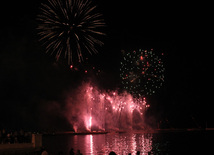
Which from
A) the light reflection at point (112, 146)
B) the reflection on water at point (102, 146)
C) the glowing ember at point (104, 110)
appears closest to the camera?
the light reflection at point (112, 146)

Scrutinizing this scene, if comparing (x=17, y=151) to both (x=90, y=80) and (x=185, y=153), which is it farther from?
(x=90, y=80)

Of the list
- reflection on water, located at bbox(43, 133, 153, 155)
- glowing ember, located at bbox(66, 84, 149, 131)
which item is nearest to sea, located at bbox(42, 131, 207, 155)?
reflection on water, located at bbox(43, 133, 153, 155)

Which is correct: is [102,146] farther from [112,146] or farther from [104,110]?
[104,110]

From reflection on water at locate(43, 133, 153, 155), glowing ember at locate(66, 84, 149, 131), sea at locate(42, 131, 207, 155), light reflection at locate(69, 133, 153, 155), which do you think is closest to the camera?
light reflection at locate(69, 133, 153, 155)

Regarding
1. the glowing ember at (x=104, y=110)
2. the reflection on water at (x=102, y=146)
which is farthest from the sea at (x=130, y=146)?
the glowing ember at (x=104, y=110)

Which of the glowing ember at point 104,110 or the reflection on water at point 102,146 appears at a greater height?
the glowing ember at point 104,110

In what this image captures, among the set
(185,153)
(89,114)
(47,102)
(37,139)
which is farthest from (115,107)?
(37,139)

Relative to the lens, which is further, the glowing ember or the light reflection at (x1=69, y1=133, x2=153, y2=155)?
the glowing ember

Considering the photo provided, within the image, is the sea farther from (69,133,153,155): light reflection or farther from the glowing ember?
the glowing ember

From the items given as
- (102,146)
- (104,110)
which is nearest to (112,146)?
(102,146)

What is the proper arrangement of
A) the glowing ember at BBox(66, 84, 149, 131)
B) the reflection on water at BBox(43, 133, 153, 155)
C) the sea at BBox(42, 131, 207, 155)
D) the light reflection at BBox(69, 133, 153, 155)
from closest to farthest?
1. the light reflection at BBox(69, 133, 153, 155)
2. the sea at BBox(42, 131, 207, 155)
3. the reflection on water at BBox(43, 133, 153, 155)
4. the glowing ember at BBox(66, 84, 149, 131)

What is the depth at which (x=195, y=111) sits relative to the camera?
62938mm

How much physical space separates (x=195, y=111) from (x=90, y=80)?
74.2 ft

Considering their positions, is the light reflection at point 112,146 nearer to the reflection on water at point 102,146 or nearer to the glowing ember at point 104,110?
the reflection on water at point 102,146
